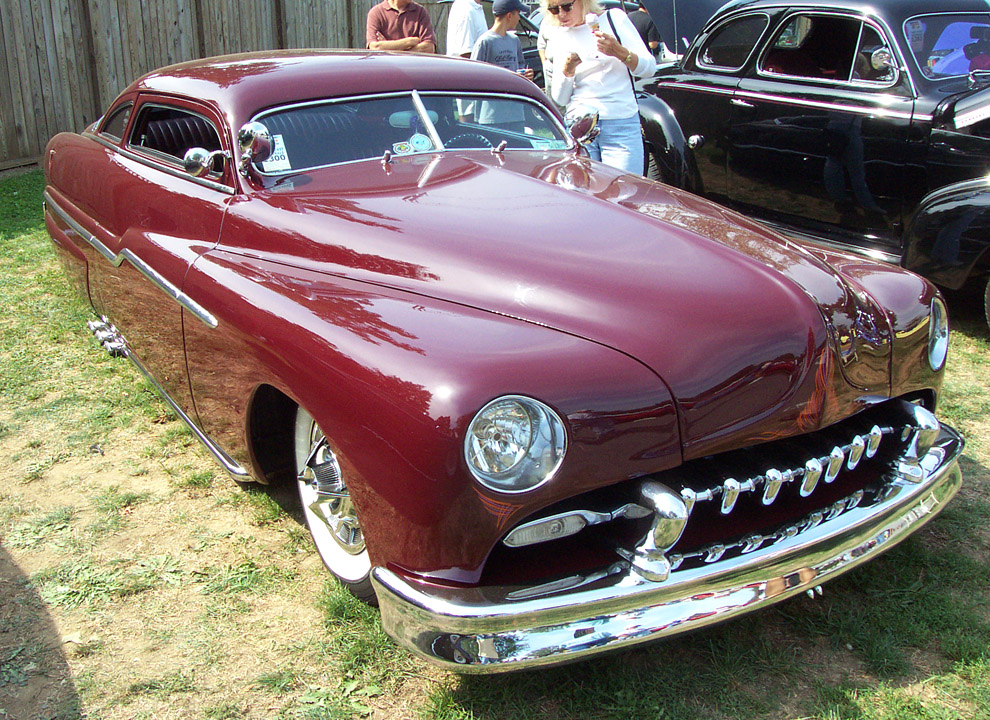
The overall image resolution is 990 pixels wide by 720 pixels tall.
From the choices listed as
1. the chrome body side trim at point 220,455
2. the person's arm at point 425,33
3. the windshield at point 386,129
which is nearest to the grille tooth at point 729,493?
the chrome body side trim at point 220,455

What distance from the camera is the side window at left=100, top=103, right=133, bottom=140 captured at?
14.1 feet

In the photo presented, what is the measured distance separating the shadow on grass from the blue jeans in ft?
12.1

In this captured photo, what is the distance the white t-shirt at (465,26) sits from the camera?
23.8ft

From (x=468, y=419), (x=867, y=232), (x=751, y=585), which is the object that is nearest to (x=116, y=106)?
(x=468, y=419)

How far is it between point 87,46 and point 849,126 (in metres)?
7.57

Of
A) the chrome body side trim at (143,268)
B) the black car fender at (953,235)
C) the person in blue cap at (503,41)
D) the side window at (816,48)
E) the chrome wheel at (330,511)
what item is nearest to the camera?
the chrome wheel at (330,511)

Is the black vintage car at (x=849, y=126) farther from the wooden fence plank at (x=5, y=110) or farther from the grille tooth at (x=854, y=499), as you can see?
the wooden fence plank at (x=5, y=110)

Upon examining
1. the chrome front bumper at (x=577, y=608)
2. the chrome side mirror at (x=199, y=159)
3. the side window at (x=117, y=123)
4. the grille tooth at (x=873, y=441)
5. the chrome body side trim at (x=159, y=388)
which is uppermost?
the chrome side mirror at (x=199, y=159)

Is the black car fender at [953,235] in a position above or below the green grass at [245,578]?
above

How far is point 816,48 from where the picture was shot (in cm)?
577

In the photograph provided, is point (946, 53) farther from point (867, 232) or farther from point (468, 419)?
point (468, 419)

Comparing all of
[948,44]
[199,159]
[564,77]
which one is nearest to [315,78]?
[199,159]

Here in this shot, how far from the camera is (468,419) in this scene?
1.93 metres

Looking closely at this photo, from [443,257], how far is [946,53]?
A: 425 cm
